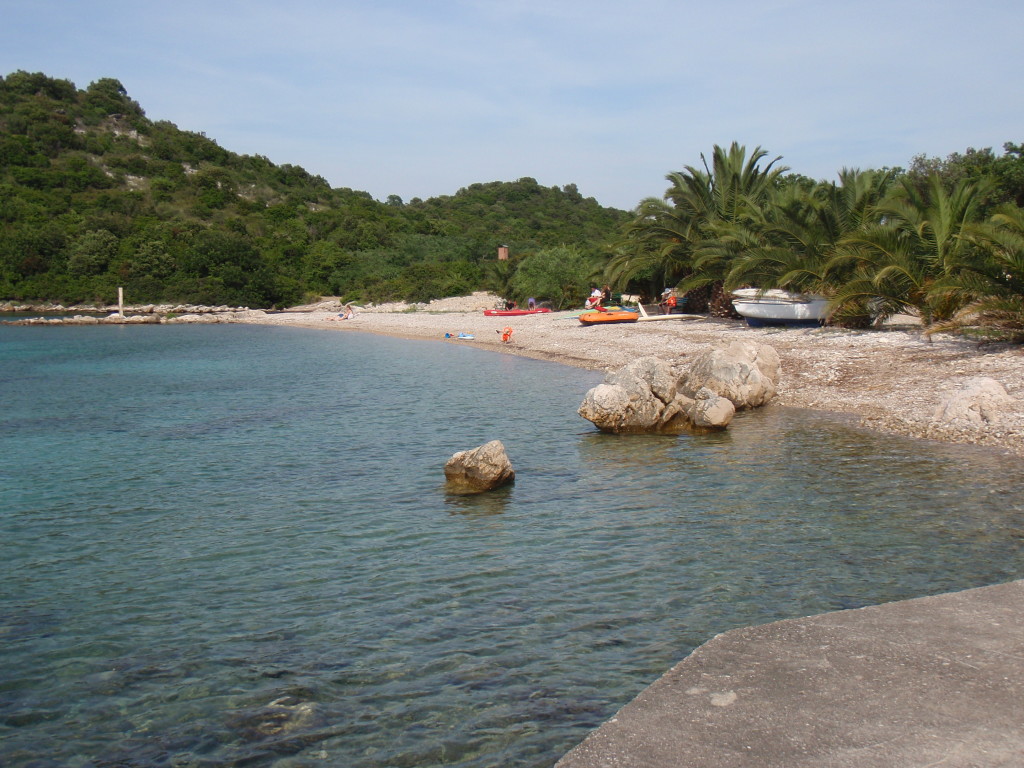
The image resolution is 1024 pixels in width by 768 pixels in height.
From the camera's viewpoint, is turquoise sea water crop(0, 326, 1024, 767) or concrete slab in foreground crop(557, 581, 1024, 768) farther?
turquoise sea water crop(0, 326, 1024, 767)

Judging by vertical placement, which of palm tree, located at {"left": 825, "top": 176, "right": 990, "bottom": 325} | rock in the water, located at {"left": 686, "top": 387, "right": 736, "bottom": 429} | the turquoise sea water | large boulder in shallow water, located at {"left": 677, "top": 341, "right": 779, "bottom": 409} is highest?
palm tree, located at {"left": 825, "top": 176, "right": 990, "bottom": 325}

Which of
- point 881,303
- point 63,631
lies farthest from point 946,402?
point 63,631

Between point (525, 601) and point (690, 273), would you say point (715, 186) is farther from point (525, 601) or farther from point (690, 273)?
point (525, 601)

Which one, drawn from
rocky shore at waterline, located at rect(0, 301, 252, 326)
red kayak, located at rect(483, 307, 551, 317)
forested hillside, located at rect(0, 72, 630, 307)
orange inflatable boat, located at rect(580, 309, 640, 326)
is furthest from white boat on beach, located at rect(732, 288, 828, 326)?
rocky shore at waterline, located at rect(0, 301, 252, 326)

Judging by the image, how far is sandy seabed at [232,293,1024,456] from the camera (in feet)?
49.9

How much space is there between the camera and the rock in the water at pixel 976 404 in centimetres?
1420

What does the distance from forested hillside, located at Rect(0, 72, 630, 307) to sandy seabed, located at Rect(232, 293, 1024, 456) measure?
13.2 metres

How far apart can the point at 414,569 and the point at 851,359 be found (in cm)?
1543

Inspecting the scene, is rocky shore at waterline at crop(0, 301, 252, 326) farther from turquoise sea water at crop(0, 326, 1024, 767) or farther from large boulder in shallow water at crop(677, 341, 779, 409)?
large boulder in shallow water at crop(677, 341, 779, 409)

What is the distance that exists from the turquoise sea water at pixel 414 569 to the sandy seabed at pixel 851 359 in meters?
1.12

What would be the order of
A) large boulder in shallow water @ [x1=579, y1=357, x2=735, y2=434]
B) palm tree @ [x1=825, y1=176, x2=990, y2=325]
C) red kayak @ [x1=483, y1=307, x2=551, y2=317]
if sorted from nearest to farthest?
large boulder in shallow water @ [x1=579, y1=357, x2=735, y2=434]
palm tree @ [x1=825, y1=176, x2=990, y2=325]
red kayak @ [x1=483, y1=307, x2=551, y2=317]

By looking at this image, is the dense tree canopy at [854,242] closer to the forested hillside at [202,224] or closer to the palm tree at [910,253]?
the palm tree at [910,253]

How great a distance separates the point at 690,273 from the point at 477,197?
306 ft

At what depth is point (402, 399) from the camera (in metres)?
22.2
